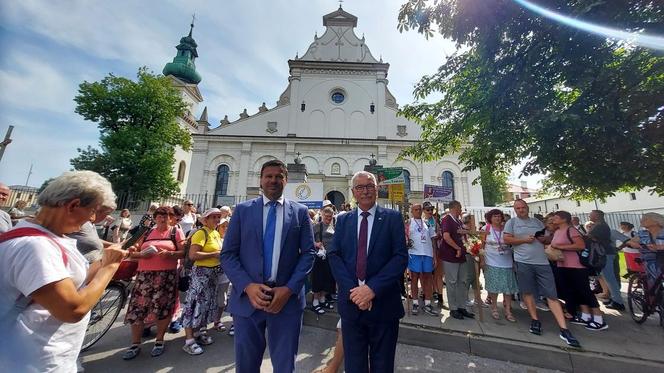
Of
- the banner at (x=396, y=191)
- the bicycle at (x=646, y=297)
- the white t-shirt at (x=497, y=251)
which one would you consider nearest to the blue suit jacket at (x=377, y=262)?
the white t-shirt at (x=497, y=251)

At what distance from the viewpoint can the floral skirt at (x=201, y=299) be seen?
3.69 metres

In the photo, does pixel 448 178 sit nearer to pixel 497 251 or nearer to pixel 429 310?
pixel 497 251

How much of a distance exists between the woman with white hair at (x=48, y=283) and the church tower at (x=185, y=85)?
31.2m

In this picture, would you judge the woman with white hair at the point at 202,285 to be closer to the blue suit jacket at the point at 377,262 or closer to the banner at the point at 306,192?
the blue suit jacket at the point at 377,262

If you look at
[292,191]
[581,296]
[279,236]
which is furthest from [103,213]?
[292,191]

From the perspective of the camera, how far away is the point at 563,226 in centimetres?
457

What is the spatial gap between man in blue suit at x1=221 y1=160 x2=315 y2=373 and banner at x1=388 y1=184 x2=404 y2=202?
4032 millimetres

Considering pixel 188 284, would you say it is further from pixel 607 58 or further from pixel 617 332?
pixel 607 58

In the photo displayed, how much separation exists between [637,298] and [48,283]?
8137 mm

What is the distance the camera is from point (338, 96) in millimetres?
25734

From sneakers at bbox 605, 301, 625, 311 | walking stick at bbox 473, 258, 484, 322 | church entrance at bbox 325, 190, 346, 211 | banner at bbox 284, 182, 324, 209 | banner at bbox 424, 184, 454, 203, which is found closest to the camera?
walking stick at bbox 473, 258, 484, 322

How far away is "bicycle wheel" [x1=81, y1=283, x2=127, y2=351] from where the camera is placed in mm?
3736

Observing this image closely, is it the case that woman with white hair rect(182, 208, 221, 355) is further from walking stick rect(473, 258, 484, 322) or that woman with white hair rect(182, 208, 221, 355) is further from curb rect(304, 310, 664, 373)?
walking stick rect(473, 258, 484, 322)

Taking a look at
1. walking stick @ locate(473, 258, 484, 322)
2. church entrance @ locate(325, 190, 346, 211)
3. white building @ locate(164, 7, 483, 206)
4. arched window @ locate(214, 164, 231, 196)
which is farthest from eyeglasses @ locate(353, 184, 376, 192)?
arched window @ locate(214, 164, 231, 196)
